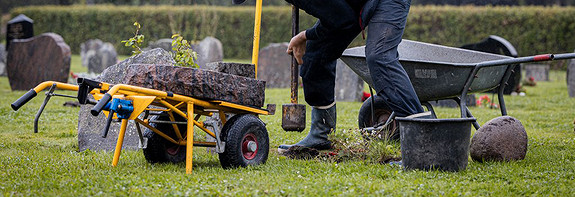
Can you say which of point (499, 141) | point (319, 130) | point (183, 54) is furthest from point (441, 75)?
point (183, 54)

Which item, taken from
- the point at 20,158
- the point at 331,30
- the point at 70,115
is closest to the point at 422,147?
the point at 331,30

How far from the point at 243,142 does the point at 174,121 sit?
0.41 metres

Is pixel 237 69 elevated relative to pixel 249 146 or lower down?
elevated

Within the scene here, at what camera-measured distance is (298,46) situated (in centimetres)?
389

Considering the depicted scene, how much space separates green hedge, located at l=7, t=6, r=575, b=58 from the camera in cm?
2012

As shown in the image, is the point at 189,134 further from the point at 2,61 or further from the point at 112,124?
the point at 2,61

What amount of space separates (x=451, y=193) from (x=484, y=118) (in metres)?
4.50

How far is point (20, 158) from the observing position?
3652 millimetres

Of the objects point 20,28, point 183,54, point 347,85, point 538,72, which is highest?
point 20,28

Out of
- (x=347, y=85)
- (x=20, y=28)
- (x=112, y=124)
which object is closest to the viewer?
(x=112, y=124)

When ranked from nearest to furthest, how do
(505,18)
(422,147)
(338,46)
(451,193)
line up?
(451,193)
(422,147)
(338,46)
(505,18)

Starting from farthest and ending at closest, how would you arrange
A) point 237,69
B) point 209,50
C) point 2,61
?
1. point 2,61
2. point 209,50
3. point 237,69

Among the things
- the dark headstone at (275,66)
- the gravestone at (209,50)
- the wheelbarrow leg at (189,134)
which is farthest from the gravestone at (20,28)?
the wheelbarrow leg at (189,134)

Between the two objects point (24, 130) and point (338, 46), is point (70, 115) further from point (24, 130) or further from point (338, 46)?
point (338, 46)
